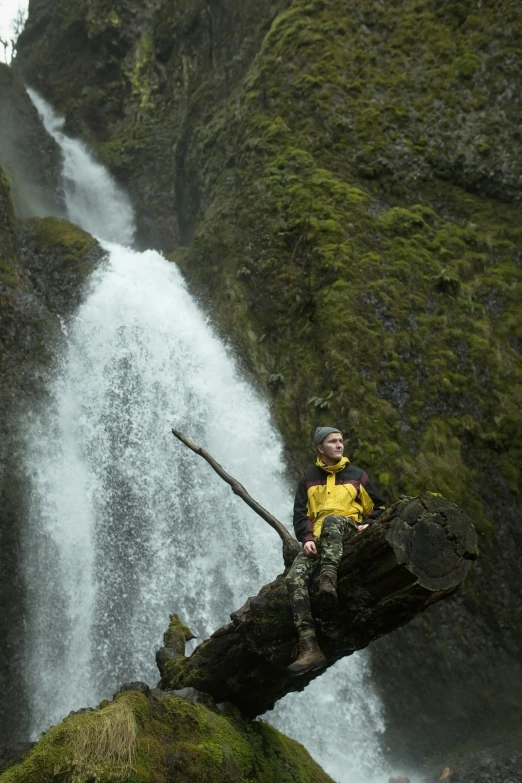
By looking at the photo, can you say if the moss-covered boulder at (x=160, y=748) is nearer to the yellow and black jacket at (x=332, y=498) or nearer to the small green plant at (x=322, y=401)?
Answer: the yellow and black jacket at (x=332, y=498)

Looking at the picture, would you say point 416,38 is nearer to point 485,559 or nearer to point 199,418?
point 199,418

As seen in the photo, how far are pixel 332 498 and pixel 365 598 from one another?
3.51 feet

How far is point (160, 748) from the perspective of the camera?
16.1 feet

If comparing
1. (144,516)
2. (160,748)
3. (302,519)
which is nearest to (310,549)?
(302,519)

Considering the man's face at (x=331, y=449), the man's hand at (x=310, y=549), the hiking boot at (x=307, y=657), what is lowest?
the hiking boot at (x=307, y=657)

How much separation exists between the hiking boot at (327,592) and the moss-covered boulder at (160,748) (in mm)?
1689

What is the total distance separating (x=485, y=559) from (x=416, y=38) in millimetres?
13975

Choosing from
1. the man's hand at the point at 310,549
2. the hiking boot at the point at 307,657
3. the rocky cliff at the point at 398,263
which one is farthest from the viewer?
the rocky cliff at the point at 398,263

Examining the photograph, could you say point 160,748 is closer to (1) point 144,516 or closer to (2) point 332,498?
(2) point 332,498

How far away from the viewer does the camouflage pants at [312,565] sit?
461 centimetres

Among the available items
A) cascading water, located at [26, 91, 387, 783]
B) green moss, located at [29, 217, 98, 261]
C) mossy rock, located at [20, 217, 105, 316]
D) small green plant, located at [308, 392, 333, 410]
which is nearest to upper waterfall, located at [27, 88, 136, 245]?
green moss, located at [29, 217, 98, 261]

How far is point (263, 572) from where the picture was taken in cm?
1098

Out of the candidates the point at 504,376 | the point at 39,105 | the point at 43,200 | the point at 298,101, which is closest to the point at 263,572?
the point at 504,376

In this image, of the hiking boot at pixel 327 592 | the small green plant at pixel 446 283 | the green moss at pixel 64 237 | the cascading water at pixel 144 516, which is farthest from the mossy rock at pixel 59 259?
the hiking boot at pixel 327 592
